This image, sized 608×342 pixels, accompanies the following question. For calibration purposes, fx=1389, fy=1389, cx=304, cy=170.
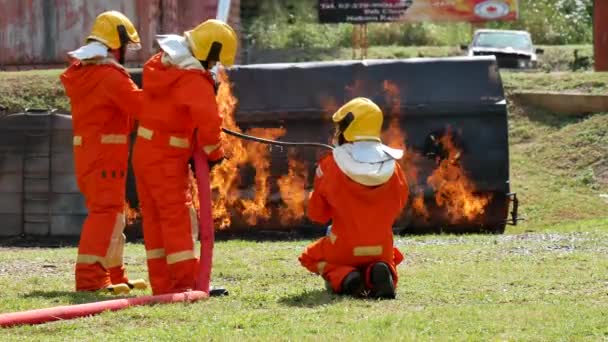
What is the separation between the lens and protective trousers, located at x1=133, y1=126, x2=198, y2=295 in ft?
32.1

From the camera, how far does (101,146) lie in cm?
1060

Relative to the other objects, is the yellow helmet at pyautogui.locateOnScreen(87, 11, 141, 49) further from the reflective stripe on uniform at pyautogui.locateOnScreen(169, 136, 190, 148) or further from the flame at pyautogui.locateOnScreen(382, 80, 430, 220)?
the flame at pyautogui.locateOnScreen(382, 80, 430, 220)

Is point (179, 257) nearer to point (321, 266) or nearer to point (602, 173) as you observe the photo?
point (321, 266)

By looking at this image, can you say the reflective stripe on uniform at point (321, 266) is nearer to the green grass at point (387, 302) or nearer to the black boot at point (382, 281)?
the green grass at point (387, 302)

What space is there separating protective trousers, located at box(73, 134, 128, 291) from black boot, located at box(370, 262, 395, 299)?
223cm

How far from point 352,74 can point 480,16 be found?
22.2 metres

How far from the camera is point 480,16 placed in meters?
37.3

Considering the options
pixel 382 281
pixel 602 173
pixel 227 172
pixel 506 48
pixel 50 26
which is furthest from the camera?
pixel 506 48

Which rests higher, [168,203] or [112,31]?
[112,31]

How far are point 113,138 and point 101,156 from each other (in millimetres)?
176

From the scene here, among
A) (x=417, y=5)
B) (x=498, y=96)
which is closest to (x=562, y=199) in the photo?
(x=498, y=96)

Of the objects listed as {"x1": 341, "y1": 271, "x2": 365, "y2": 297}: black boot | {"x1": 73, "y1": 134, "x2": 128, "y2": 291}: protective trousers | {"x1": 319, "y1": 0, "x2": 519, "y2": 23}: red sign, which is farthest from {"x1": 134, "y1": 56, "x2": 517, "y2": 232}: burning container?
{"x1": 319, "y1": 0, "x2": 519, "y2": 23}: red sign

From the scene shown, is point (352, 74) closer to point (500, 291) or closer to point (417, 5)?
point (500, 291)

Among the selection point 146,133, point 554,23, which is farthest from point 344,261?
point 554,23
